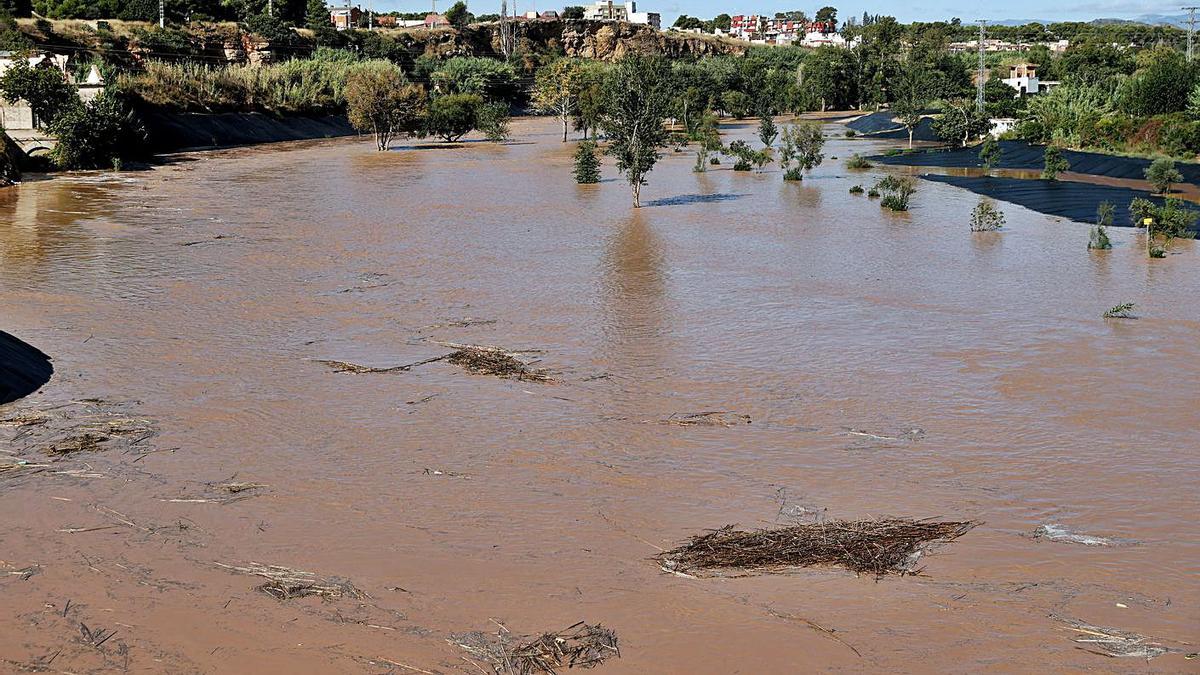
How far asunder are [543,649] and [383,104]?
39.0 metres

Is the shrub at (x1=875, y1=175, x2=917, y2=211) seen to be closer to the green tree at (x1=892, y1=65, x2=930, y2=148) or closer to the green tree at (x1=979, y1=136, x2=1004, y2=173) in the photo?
the green tree at (x1=979, y1=136, x2=1004, y2=173)

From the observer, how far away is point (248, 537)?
297 inches

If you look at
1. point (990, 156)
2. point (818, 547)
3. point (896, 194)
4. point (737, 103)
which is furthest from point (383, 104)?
point (818, 547)

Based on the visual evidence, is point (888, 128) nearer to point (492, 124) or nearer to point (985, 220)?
point (492, 124)

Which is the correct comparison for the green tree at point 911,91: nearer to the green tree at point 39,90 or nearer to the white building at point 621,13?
the green tree at point 39,90

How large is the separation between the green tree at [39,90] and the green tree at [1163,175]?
31926 mm

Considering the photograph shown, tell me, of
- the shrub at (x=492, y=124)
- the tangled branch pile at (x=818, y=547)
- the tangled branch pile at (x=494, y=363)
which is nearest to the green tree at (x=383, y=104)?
the shrub at (x=492, y=124)

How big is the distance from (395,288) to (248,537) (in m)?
9.22

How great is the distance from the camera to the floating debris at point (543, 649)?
5.91 metres

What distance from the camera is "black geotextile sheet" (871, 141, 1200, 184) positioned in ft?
99.7

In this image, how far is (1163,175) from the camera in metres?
26.4

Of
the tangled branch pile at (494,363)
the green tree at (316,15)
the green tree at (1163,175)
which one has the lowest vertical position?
the tangled branch pile at (494,363)

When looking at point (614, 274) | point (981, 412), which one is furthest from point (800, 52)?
point (981, 412)

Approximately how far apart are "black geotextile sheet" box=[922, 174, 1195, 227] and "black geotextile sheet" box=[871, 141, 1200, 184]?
2005mm
